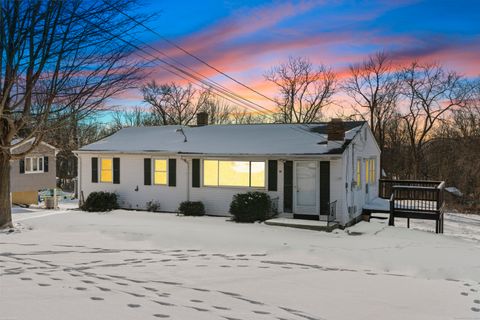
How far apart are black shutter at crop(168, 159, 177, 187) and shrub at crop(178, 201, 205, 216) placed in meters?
1.27

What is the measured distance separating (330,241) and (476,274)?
444cm

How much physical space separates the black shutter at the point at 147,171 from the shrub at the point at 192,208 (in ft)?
7.53

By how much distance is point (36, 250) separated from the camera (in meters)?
9.86

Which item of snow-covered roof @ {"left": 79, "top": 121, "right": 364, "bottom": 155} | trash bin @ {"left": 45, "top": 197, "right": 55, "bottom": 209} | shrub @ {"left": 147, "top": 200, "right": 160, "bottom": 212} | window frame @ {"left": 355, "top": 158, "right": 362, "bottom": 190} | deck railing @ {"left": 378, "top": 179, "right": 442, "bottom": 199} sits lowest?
trash bin @ {"left": 45, "top": 197, "right": 55, "bottom": 209}

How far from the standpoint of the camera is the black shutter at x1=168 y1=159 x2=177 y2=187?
61.5ft

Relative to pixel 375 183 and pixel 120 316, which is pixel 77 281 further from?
pixel 375 183

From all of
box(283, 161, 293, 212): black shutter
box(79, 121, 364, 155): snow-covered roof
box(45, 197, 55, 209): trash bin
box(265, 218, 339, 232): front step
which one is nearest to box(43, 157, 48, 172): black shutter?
box(45, 197, 55, 209): trash bin

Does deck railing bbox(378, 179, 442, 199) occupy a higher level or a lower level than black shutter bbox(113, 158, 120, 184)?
lower

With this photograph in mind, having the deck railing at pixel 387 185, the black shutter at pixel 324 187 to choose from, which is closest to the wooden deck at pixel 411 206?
the deck railing at pixel 387 185

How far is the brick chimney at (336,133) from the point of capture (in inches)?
666

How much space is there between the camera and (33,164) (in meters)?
36.8

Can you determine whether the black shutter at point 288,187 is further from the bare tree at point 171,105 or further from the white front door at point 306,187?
the bare tree at point 171,105

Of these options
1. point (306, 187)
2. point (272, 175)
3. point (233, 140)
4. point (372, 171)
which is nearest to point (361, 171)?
point (372, 171)

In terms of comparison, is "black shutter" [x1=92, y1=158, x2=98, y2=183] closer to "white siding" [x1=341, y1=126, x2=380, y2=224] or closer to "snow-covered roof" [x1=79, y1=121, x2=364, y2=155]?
"snow-covered roof" [x1=79, y1=121, x2=364, y2=155]
